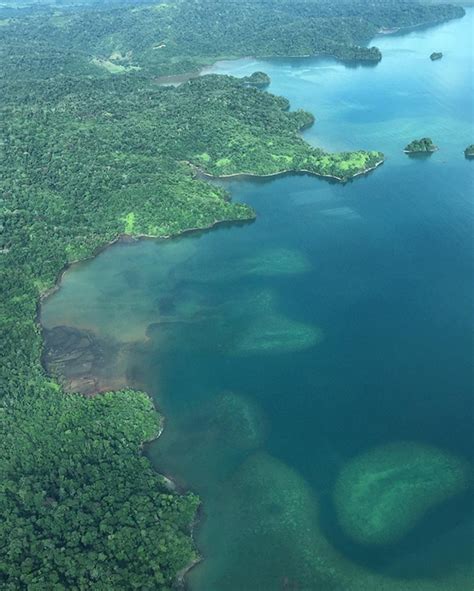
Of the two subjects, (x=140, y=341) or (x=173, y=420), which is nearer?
(x=173, y=420)

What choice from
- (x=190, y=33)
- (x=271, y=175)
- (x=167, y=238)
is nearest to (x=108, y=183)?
(x=167, y=238)

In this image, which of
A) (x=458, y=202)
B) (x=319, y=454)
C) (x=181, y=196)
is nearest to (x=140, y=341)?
(x=319, y=454)

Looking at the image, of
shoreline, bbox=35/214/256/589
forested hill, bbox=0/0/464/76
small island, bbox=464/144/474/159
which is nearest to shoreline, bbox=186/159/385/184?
shoreline, bbox=35/214/256/589

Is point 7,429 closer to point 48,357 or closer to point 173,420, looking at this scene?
point 48,357

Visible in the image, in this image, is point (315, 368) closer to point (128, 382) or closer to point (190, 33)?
point (128, 382)

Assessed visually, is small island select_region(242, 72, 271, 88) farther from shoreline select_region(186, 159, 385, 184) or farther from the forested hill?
shoreline select_region(186, 159, 385, 184)

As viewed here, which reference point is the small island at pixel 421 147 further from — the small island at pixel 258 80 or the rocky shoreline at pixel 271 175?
the small island at pixel 258 80
